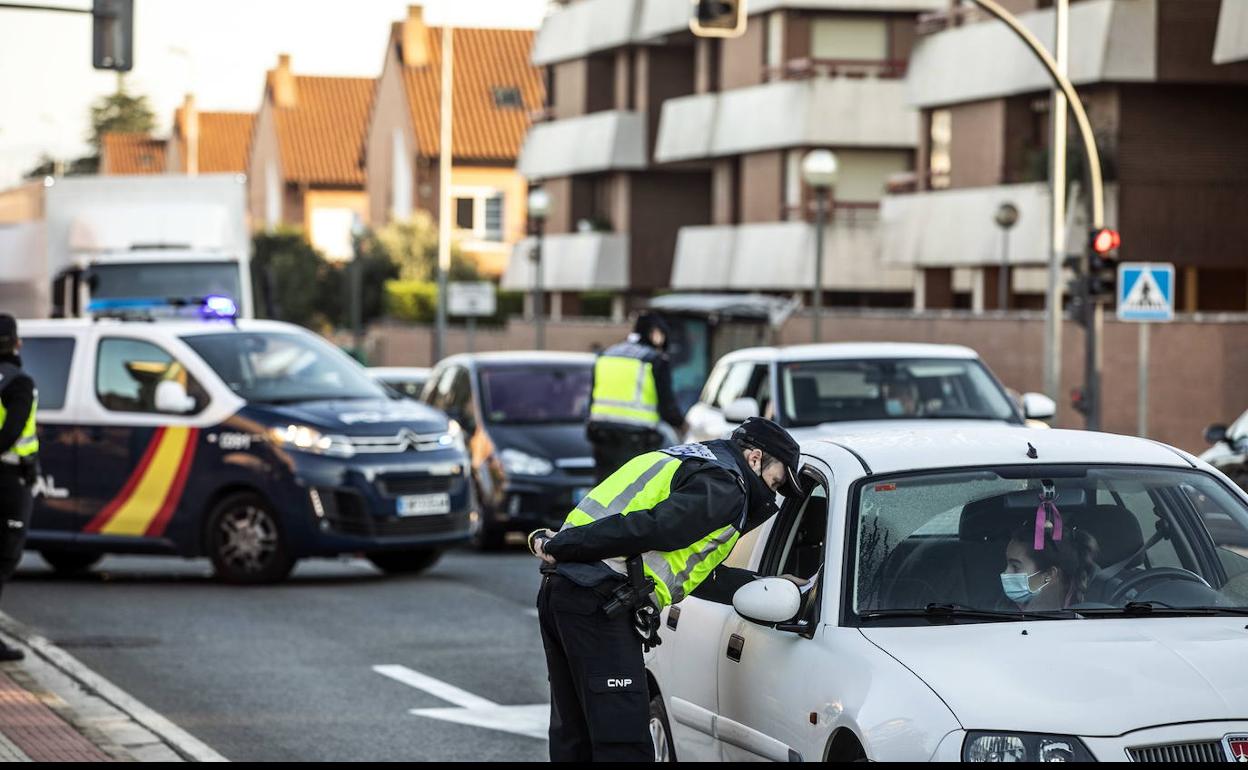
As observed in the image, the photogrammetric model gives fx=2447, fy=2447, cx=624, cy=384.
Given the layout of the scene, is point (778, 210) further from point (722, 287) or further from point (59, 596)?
point (59, 596)

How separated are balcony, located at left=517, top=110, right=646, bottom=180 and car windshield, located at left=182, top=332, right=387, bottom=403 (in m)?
42.4

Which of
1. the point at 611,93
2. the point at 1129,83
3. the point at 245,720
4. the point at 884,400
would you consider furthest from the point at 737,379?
the point at 611,93

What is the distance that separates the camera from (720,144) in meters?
54.5

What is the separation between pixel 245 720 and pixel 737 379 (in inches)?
322

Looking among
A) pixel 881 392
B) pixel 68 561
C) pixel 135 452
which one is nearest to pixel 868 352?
pixel 881 392

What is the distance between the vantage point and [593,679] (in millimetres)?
6930

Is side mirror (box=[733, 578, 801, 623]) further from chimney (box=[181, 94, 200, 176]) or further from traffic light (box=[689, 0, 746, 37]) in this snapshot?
chimney (box=[181, 94, 200, 176])

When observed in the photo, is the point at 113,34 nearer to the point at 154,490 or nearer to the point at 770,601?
the point at 154,490

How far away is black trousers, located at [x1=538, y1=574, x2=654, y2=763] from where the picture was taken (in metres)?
6.88

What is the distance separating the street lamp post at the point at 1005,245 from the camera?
123 ft

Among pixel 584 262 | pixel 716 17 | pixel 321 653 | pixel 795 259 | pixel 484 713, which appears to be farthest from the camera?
pixel 584 262

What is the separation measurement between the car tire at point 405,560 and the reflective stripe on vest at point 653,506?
11.3 m

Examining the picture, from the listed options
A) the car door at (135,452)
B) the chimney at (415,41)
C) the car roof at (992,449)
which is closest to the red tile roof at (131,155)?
the chimney at (415,41)

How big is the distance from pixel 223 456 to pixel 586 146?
45637 mm
